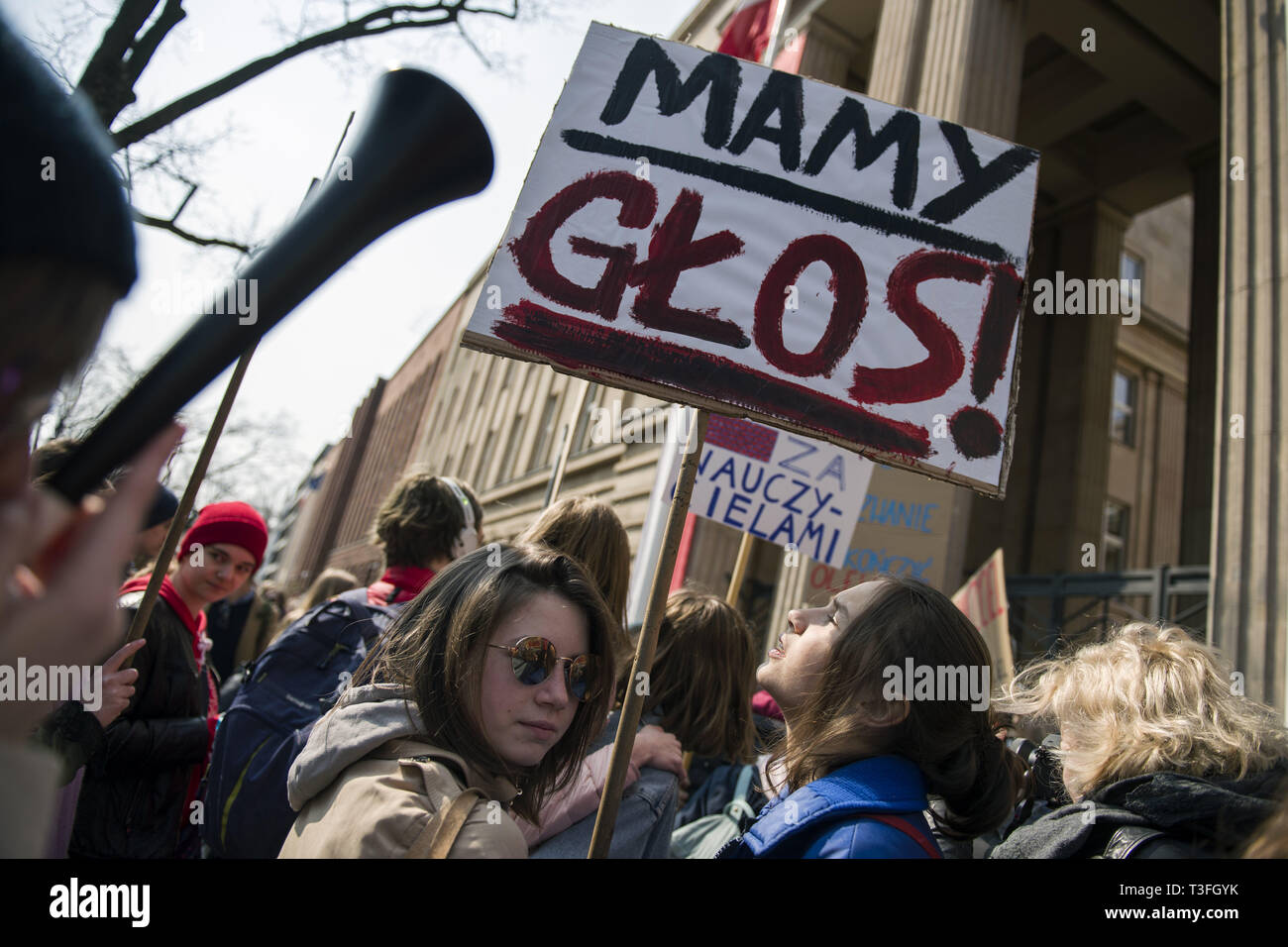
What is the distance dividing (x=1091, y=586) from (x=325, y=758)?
378 inches

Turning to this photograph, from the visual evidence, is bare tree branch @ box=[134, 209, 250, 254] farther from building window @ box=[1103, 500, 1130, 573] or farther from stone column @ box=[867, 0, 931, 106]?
building window @ box=[1103, 500, 1130, 573]

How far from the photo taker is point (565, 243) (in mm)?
2438

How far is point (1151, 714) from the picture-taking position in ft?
5.73

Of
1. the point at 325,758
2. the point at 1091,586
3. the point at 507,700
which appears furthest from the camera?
the point at 1091,586

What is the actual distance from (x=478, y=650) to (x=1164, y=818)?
1.30m

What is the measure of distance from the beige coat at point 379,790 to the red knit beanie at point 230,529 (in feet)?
6.20

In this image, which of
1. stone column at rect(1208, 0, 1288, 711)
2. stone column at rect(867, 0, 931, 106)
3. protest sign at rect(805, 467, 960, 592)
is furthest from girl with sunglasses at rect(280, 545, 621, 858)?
stone column at rect(867, 0, 931, 106)

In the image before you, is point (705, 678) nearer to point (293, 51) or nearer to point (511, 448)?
point (293, 51)

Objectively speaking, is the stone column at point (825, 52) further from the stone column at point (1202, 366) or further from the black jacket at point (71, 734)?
the black jacket at point (71, 734)

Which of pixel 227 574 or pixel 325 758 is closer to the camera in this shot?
pixel 325 758

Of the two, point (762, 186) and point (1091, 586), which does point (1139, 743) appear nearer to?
point (762, 186)

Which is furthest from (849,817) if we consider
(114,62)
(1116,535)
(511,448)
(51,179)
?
(511,448)
